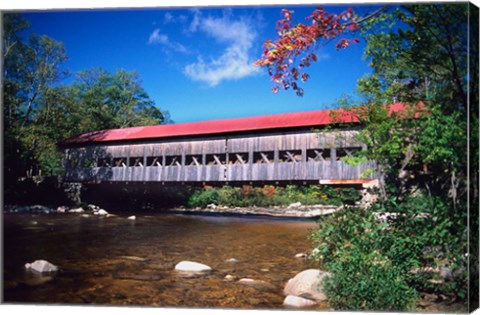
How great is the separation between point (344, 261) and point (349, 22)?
83.1 inches

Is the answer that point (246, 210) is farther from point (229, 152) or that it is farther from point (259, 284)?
point (259, 284)

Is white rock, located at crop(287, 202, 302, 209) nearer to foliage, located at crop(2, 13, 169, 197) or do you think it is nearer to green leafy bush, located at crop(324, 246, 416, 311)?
foliage, located at crop(2, 13, 169, 197)

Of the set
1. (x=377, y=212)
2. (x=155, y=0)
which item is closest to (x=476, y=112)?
(x=377, y=212)

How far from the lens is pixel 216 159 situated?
33.8ft

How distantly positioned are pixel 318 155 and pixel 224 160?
2857mm

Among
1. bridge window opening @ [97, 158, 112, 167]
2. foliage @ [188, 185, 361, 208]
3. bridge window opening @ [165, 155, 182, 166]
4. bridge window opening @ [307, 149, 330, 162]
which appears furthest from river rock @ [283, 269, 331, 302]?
bridge window opening @ [97, 158, 112, 167]

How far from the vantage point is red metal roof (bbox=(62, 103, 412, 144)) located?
8.13m

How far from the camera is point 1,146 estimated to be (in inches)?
167

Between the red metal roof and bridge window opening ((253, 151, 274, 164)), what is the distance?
74 cm

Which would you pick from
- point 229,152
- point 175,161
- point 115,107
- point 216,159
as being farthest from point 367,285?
point 115,107

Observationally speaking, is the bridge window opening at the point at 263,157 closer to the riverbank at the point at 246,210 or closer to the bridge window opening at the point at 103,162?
the riverbank at the point at 246,210

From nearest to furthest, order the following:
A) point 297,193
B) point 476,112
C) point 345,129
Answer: point 476,112
point 345,129
point 297,193

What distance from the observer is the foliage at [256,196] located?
1392 cm

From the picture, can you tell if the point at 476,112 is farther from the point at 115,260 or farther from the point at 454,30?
the point at 115,260
